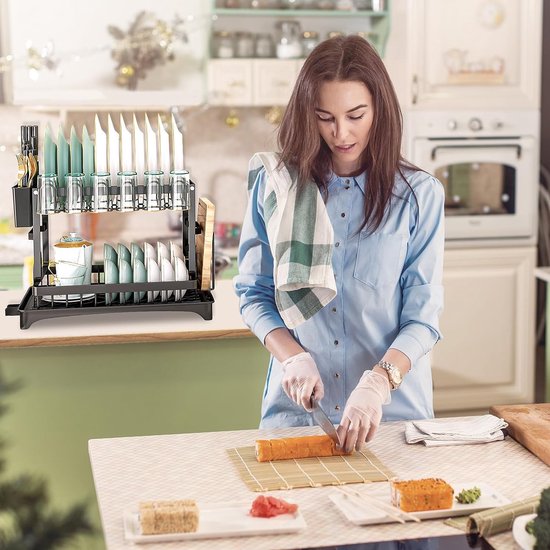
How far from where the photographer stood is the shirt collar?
184 cm

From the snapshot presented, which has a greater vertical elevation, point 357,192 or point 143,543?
point 357,192

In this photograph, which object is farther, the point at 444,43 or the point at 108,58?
the point at 108,58

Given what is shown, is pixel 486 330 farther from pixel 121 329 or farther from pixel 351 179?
pixel 351 179

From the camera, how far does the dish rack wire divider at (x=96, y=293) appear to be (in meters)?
2.48

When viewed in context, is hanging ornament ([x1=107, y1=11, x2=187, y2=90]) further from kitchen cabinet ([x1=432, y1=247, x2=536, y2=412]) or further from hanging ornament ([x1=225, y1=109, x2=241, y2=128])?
kitchen cabinet ([x1=432, y1=247, x2=536, y2=412])

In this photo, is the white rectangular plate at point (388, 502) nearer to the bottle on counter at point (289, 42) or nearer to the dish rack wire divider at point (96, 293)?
the dish rack wire divider at point (96, 293)

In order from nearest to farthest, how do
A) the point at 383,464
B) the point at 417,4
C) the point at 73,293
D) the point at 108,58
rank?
1. the point at 383,464
2. the point at 73,293
3. the point at 417,4
4. the point at 108,58

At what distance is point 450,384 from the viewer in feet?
14.2

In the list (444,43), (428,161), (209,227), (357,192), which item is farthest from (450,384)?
(357,192)

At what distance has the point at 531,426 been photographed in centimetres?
165

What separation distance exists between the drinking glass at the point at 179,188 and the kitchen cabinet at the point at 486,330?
2.06 metres

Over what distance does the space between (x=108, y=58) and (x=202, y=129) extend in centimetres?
69

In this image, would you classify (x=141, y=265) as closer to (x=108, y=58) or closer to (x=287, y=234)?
(x=287, y=234)

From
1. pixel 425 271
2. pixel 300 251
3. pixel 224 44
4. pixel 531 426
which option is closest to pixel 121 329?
pixel 300 251
